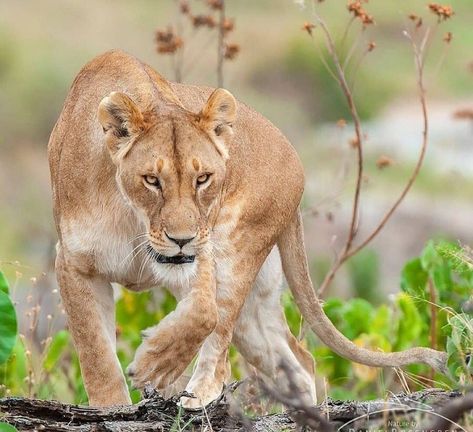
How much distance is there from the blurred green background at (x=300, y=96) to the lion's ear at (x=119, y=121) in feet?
27.7

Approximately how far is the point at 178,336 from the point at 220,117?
2.87 feet

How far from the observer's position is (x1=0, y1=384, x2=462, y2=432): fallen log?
4.53m

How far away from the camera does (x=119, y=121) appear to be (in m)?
5.69

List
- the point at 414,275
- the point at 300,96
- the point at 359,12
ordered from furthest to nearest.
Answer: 1. the point at 300,96
2. the point at 414,275
3. the point at 359,12

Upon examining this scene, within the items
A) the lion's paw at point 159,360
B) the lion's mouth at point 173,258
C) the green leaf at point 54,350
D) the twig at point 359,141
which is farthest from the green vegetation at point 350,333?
the lion's mouth at point 173,258

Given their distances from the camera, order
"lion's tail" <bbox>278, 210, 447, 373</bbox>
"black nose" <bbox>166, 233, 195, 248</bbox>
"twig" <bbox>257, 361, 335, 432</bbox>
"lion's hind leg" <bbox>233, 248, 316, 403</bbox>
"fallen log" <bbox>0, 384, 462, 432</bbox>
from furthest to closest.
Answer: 1. "lion's hind leg" <bbox>233, 248, 316, 403</bbox>
2. "lion's tail" <bbox>278, 210, 447, 373</bbox>
3. "black nose" <bbox>166, 233, 195, 248</bbox>
4. "fallen log" <bbox>0, 384, 462, 432</bbox>
5. "twig" <bbox>257, 361, 335, 432</bbox>

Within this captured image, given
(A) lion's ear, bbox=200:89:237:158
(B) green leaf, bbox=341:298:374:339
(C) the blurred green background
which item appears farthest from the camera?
(C) the blurred green background

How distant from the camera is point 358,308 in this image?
8.16 metres

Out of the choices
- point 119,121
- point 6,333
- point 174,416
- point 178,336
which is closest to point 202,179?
point 119,121

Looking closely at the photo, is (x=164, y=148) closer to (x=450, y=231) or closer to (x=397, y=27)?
(x=450, y=231)

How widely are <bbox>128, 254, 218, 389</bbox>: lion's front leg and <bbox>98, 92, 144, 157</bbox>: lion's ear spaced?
0.54 meters

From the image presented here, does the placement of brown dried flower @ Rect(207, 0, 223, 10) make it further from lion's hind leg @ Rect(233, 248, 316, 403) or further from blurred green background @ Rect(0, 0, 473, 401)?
blurred green background @ Rect(0, 0, 473, 401)

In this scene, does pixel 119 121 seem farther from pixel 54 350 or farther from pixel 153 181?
pixel 54 350

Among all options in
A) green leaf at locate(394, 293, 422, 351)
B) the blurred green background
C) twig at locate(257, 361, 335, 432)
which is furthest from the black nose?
the blurred green background
